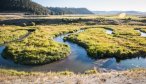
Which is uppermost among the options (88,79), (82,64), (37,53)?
(88,79)

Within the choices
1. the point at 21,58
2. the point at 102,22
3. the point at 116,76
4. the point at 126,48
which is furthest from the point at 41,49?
the point at 102,22

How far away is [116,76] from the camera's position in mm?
31156

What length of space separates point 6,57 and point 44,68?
1069 centimetres

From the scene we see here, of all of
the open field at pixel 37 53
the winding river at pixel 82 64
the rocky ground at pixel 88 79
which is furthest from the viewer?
the open field at pixel 37 53

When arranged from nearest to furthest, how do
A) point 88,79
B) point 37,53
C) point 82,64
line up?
point 88,79 < point 82,64 < point 37,53

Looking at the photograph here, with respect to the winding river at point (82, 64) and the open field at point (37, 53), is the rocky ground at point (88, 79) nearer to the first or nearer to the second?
the winding river at point (82, 64)

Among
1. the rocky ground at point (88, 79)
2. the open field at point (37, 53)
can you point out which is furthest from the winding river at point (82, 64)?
the rocky ground at point (88, 79)

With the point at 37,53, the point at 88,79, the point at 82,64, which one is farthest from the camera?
the point at 37,53

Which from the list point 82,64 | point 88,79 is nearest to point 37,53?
point 82,64

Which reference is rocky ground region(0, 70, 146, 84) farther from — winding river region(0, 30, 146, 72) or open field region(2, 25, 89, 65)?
open field region(2, 25, 89, 65)

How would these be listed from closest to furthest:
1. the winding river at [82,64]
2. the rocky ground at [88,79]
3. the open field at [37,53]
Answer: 1. the rocky ground at [88,79]
2. the winding river at [82,64]
3. the open field at [37,53]

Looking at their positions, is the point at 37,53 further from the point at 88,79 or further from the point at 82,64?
the point at 88,79

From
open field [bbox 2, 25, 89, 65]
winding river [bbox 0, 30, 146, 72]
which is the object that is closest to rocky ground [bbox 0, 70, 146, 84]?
winding river [bbox 0, 30, 146, 72]

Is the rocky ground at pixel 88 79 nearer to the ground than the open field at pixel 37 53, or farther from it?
farther from it
